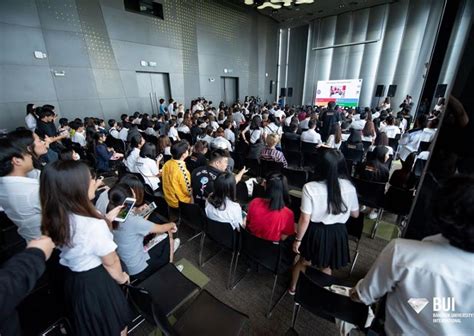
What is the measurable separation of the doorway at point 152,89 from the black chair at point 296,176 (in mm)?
7648

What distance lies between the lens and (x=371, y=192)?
9.68 feet

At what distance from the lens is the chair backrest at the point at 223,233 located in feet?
7.09

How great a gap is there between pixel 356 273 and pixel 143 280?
2243 mm

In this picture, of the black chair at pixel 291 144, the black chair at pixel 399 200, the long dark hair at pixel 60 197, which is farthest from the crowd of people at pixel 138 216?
the black chair at pixel 291 144

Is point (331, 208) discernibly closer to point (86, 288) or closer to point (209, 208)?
point (209, 208)

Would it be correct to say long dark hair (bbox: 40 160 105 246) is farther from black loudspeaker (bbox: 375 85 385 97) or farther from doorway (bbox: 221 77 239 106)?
black loudspeaker (bbox: 375 85 385 97)

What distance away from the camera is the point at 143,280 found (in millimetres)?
1835

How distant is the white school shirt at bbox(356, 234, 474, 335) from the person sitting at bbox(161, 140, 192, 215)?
2.31 metres

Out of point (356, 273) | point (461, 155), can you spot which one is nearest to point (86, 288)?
point (461, 155)

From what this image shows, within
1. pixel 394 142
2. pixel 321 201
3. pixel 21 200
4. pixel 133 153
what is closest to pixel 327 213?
pixel 321 201

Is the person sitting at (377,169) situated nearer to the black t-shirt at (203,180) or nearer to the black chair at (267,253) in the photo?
the black chair at (267,253)

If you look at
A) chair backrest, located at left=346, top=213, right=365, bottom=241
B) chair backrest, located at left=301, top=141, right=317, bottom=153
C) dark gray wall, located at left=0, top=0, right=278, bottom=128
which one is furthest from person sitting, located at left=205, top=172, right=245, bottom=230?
dark gray wall, located at left=0, top=0, right=278, bottom=128

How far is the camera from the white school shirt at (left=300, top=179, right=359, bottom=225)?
1.67 metres

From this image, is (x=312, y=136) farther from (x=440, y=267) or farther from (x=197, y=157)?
(x=440, y=267)
